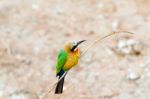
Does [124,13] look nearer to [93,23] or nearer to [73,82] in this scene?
[93,23]

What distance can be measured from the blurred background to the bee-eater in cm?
128

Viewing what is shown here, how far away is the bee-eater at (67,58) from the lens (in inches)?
76.4

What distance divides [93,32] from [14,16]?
782 mm

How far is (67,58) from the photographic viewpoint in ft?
6.58

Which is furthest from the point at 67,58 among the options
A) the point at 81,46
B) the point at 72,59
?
the point at 81,46

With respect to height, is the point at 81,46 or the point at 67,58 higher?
the point at 81,46

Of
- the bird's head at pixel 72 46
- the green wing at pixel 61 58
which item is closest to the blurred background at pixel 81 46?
the green wing at pixel 61 58

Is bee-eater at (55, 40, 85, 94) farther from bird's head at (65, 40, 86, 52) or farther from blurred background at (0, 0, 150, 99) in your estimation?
blurred background at (0, 0, 150, 99)

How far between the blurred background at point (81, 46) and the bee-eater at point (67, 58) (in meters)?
1.28

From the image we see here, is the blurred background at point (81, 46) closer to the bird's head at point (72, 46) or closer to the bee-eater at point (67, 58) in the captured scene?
the bee-eater at point (67, 58)

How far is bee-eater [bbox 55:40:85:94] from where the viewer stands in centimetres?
194

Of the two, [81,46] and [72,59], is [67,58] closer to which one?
[72,59]

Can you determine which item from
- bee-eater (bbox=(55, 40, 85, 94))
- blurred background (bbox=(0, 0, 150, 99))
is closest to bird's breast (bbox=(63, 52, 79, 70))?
bee-eater (bbox=(55, 40, 85, 94))

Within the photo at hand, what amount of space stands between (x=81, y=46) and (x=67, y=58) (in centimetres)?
210
